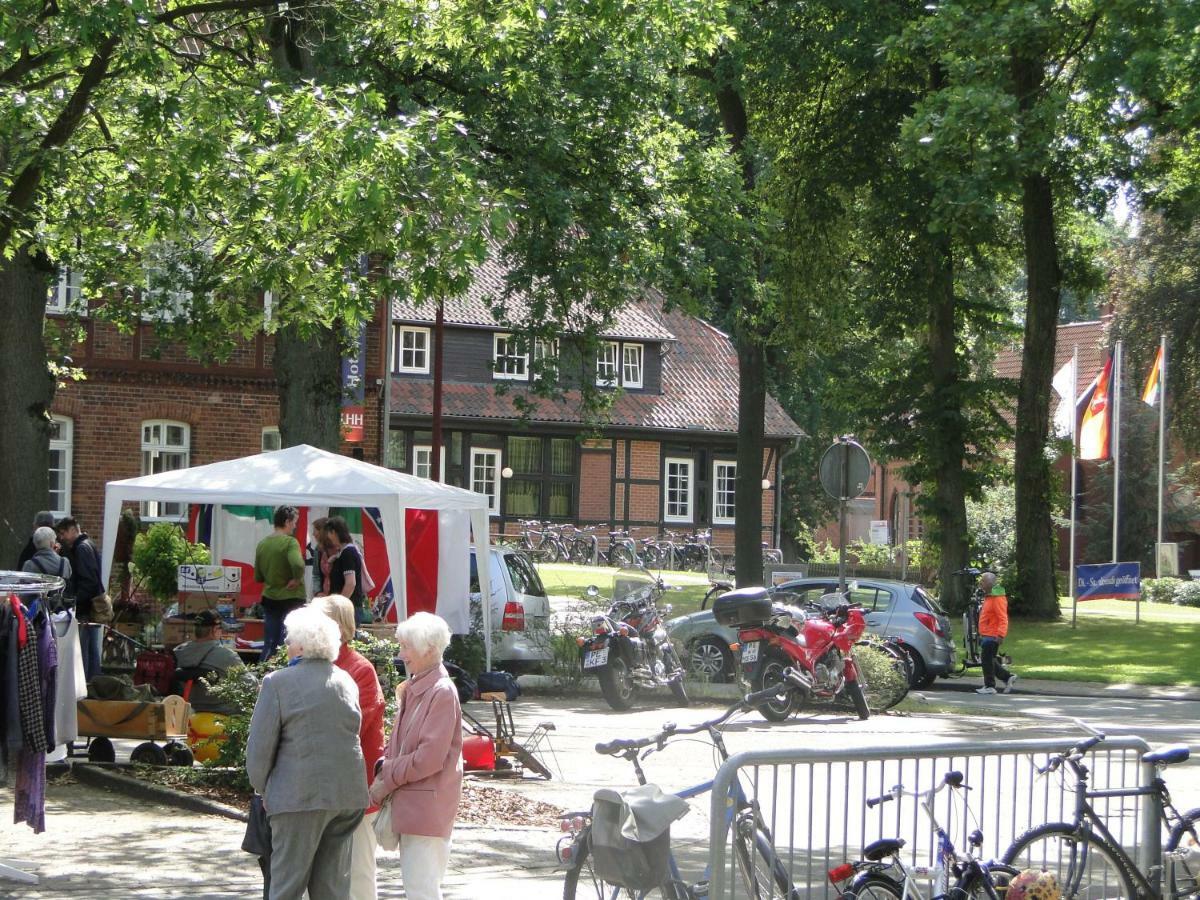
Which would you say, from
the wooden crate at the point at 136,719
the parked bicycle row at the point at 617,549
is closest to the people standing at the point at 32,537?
the wooden crate at the point at 136,719

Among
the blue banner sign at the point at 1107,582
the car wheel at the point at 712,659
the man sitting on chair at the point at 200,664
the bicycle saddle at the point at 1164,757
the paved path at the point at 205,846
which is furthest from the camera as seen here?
the blue banner sign at the point at 1107,582

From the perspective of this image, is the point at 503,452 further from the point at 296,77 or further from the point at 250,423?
the point at 296,77

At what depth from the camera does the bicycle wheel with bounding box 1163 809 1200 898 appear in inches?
312

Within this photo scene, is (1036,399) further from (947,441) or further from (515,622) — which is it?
(515,622)

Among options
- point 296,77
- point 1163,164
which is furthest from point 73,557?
point 1163,164

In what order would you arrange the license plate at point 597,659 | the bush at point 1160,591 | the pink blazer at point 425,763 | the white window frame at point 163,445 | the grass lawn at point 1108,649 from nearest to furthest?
the pink blazer at point 425,763 < the license plate at point 597,659 < the grass lawn at point 1108,649 < the white window frame at point 163,445 < the bush at point 1160,591

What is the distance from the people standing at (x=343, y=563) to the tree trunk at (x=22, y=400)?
3041mm

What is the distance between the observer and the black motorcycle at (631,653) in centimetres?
Result: 1881

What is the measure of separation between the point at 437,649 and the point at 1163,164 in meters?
25.3

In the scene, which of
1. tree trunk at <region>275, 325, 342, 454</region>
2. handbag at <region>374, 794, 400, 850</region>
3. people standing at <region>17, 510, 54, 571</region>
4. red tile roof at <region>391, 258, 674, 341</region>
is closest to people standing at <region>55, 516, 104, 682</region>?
people standing at <region>17, 510, 54, 571</region>

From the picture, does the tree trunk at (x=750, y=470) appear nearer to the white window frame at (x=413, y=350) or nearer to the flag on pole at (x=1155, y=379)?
the flag on pole at (x=1155, y=379)

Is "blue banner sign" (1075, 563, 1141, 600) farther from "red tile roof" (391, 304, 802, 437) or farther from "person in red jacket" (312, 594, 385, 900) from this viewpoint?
"person in red jacket" (312, 594, 385, 900)

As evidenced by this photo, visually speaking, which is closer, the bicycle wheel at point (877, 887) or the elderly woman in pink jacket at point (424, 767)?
the bicycle wheel at point (877, 887)

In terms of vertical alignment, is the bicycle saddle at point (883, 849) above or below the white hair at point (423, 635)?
below
